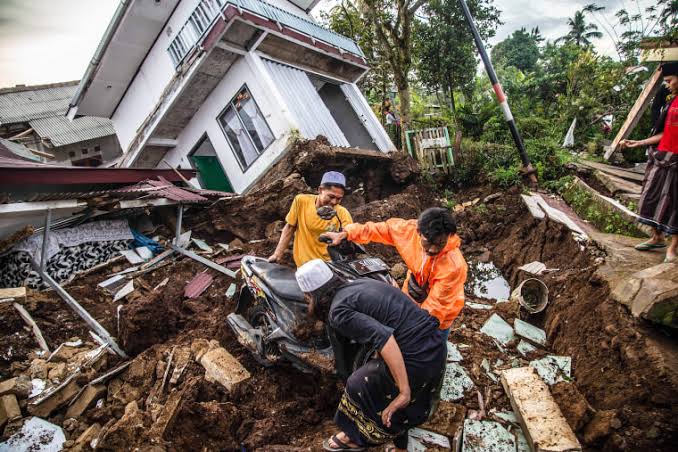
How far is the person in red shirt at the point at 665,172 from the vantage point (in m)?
3.58

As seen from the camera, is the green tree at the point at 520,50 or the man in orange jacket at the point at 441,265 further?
the green tree at the point at 520,50

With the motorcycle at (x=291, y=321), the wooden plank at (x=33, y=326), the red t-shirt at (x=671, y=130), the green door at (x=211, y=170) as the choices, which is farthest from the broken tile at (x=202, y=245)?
the red t-shirt at (x=671, y=130)

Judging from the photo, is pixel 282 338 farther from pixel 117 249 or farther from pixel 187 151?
pixel 187 151

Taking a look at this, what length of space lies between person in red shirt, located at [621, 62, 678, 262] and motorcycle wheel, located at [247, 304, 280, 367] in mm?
4372

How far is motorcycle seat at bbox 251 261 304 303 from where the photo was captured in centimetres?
307

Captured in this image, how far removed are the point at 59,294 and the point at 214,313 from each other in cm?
244

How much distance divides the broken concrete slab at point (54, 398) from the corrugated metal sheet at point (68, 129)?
68.3 ft

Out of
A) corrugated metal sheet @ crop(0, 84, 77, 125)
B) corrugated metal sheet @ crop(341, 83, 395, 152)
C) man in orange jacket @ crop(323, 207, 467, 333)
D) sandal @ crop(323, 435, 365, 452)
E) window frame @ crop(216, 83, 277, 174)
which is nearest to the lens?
sandal @ crop(323, 435, 365, 452)

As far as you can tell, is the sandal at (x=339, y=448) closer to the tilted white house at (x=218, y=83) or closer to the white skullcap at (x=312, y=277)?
the white skullcap at (x=312, y=277)

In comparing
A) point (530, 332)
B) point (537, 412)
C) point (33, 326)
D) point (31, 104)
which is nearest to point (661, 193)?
point (530, 332)

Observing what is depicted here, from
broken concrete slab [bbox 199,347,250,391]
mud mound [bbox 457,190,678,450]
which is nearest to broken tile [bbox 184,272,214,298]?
broken concrete slab [bbox 199,347,250,391]

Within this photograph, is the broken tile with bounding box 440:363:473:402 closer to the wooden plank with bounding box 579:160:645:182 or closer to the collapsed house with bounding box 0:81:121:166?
the wooden plank with bounding box 579:160:645:182

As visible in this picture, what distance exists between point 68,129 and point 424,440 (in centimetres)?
2556

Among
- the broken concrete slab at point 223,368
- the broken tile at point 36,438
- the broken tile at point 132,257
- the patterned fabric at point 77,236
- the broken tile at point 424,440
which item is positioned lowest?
the broken tile at point 424,440
